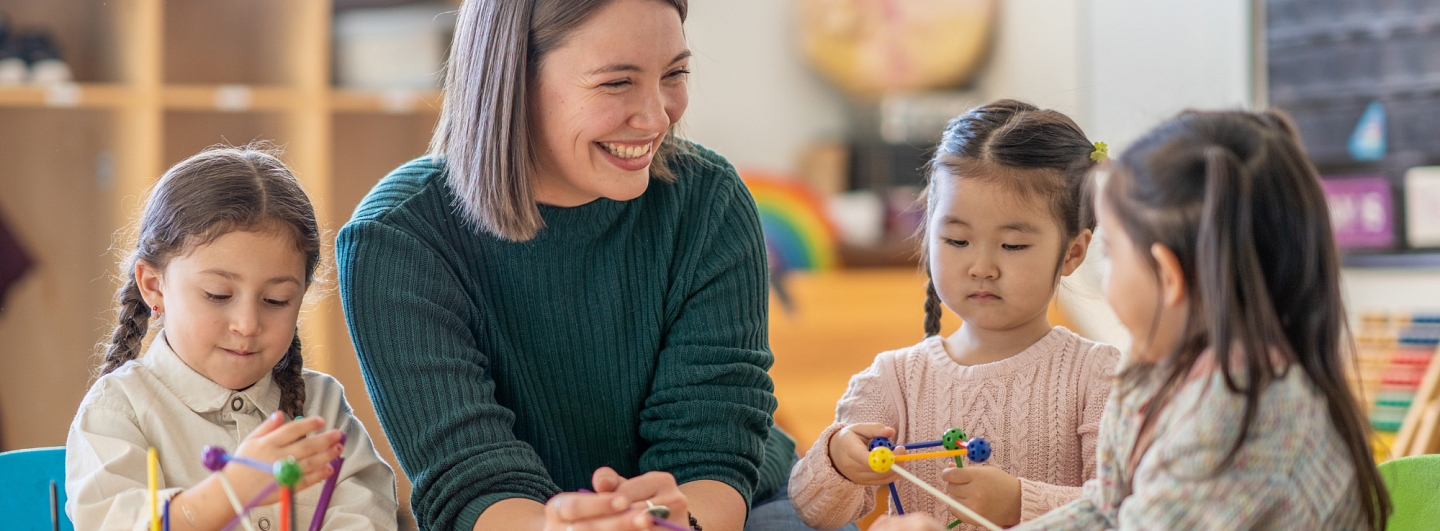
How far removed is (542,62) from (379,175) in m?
1.95

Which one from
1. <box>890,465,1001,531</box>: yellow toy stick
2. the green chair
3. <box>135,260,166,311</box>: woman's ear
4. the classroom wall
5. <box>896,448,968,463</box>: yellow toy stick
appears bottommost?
the green chair

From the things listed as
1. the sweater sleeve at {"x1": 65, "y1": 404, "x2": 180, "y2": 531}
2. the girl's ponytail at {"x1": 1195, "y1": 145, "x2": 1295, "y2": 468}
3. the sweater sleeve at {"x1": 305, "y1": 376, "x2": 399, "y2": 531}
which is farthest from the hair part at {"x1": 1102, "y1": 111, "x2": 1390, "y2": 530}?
the sweater sleeve at {"x1": 65, "y1": 404, "x2": 180, "y2": 531}

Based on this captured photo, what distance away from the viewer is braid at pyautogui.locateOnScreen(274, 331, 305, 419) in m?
1.10

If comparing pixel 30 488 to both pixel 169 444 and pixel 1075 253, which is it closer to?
pixel 169 444

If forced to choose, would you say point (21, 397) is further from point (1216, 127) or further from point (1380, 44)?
point (1380, 44)

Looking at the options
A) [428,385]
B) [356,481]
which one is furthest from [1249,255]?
[356,481]

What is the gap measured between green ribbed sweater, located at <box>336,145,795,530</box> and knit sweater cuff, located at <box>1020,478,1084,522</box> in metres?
Result: 0.29

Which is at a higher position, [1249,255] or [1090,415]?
[1249,255]

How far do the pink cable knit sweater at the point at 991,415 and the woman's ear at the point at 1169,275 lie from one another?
1.21 feet

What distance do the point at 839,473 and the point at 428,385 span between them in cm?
42

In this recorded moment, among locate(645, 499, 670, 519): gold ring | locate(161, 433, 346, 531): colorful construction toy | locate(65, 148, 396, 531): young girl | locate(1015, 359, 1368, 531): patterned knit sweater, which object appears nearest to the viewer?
locate(1015, 359, 1368, 531): patterned knit sweater

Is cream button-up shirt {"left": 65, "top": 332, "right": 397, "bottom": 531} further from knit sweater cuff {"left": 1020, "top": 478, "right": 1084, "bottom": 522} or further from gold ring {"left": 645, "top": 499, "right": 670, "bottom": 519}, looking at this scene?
knit sweater cuff {"left": 1020, "top": 478, "right": 1084, "bottom": 522}

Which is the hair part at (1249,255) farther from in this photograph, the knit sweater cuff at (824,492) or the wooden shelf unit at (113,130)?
the wooden shelf unit at (113,130)

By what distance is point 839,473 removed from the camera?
1.06 metres
